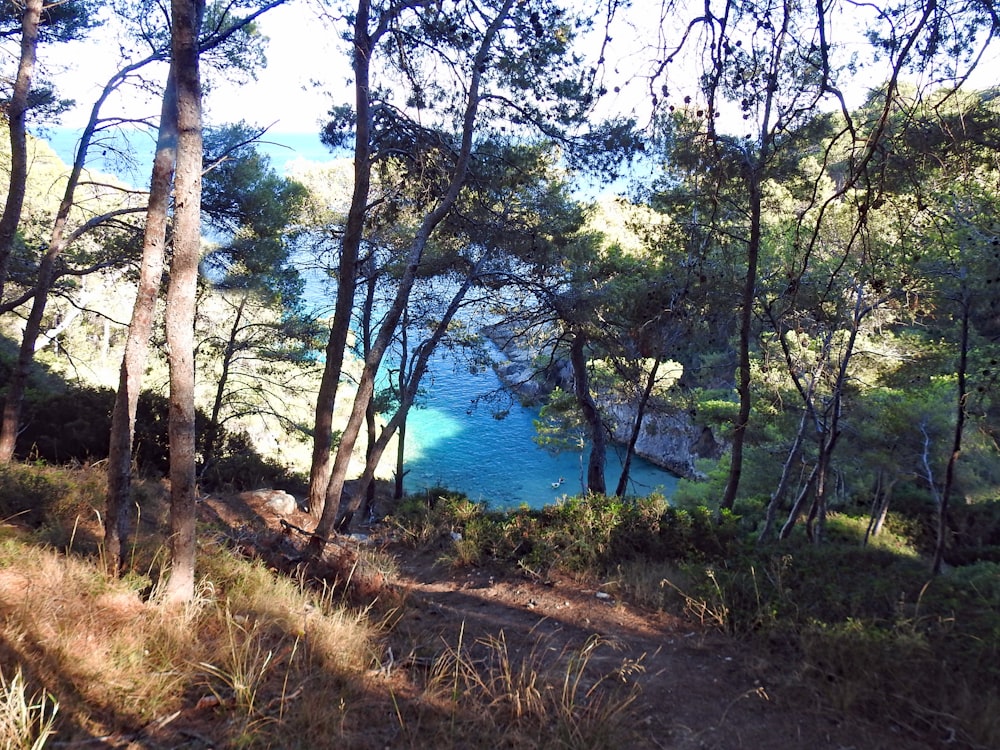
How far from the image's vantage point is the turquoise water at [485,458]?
24875 mm

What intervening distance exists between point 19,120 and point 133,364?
5.39 m

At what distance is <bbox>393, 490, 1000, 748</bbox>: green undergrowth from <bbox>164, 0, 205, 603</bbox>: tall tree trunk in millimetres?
3245

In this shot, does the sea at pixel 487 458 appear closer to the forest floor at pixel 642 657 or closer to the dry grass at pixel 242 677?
the forest floor at pixel 642 657

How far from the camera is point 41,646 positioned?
283cm

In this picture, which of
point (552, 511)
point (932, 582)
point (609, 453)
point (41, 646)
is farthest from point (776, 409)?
point (609, 453)

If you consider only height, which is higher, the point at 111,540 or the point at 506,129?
the point at 506,129

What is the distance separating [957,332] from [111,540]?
1387 cm

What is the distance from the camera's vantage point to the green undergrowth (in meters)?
3.22

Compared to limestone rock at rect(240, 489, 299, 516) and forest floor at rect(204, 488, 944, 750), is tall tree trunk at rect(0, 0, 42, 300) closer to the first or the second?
limestone rock at rect(240, 489, 299, 516)

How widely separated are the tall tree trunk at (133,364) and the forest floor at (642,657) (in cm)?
200

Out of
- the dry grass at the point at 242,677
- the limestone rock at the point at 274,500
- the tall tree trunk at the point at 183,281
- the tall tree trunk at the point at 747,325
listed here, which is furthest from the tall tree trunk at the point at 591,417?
the tall tree trunk at the point at 183,281

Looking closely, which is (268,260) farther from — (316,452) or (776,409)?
(776,409)

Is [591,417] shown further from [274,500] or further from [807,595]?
[807,595]

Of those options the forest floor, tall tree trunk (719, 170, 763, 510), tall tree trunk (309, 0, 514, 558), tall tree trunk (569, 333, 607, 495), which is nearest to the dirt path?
the forest floor
